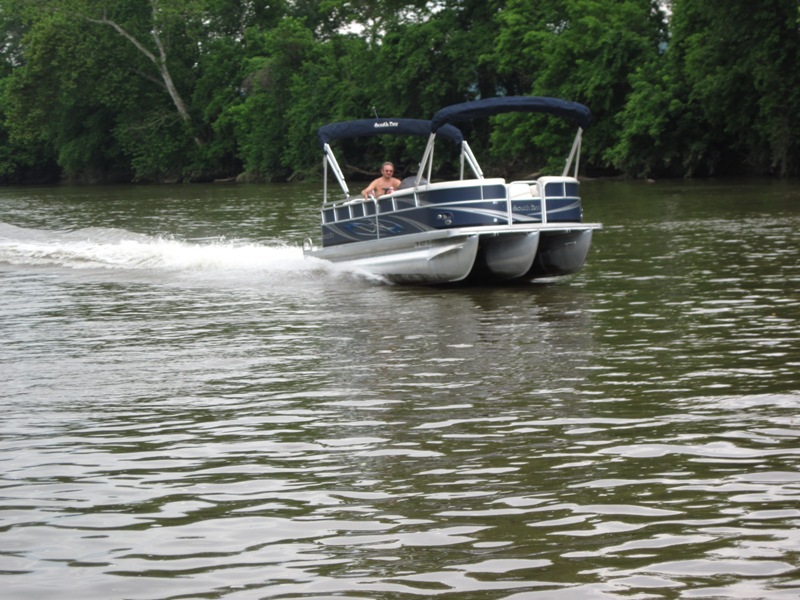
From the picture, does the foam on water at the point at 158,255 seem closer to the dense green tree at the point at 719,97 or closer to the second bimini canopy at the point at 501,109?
the second bimini canopy at the point at 501,109

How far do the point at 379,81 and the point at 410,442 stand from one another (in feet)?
189

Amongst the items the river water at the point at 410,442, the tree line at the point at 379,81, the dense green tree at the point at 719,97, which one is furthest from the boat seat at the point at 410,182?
the tree line at the point at 379,81

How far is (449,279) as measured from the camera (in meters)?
17.5

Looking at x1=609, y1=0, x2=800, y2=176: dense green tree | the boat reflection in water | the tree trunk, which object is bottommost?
the boat reflection in water

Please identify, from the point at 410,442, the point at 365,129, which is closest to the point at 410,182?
the point at 365,129

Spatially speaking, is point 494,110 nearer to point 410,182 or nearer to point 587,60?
point 410,182

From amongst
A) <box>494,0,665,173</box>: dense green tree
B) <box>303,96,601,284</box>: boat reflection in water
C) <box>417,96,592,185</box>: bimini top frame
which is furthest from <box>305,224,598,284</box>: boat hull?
<box>494,0,665,173</box>: dense green tree

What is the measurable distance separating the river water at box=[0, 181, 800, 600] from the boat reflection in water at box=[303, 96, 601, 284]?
0.54m

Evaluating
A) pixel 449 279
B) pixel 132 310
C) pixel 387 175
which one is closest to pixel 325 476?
pixel 132 310

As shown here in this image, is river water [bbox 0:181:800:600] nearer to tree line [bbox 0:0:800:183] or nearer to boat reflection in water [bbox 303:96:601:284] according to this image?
boat reflection in water [bbox 303:96:601:284]

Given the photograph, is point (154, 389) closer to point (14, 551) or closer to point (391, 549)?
point (14, 551)

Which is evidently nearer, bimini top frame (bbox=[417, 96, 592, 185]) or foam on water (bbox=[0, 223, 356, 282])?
bimini top frame (bbox=[417, 96, 592, 185])

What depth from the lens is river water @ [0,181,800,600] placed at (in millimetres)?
5609

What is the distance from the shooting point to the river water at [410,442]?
5609 millimetres
